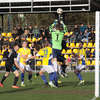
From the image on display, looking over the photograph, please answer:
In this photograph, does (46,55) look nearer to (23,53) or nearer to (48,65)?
(48,65)

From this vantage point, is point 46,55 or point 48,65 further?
point 46,55

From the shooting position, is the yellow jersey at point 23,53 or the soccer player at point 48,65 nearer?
the soccer player at point 48,65

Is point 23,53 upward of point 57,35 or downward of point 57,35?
downward

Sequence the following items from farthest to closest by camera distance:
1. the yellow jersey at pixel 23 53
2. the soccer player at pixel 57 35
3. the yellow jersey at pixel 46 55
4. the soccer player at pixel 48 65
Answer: the yellow jersey at pixel 23 53, the soccer player at pixel 57 35, the yellow jersey at pixel 46 55, the soccer player at pixel 48 65

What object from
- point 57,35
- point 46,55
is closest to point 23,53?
point 46,55

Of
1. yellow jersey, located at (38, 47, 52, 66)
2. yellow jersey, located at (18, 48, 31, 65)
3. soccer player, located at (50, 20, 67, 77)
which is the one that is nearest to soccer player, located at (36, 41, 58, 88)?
yellow jersey, located at (38, 47, 52, 66)

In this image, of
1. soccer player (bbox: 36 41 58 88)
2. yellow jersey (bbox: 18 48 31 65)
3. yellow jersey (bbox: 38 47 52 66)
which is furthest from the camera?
yellow jersey (bbox: 18 48 31 65)

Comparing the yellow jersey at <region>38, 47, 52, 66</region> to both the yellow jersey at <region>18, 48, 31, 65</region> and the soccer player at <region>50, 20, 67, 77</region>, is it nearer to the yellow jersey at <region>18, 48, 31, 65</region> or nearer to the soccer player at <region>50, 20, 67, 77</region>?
the soccer player at <region>50, 20, 67, 77</region>

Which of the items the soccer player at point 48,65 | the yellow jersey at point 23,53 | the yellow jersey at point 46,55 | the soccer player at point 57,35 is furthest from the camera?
the yellow jersey at point 23,53

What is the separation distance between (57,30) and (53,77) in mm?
1668

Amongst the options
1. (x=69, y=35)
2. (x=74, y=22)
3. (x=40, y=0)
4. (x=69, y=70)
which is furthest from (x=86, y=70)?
(x=74, y=22)

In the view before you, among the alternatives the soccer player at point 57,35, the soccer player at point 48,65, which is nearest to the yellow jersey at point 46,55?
the soccer player at point 48,65

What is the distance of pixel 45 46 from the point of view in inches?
549

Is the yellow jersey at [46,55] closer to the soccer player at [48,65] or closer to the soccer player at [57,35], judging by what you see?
the soccer player at [48,65]
